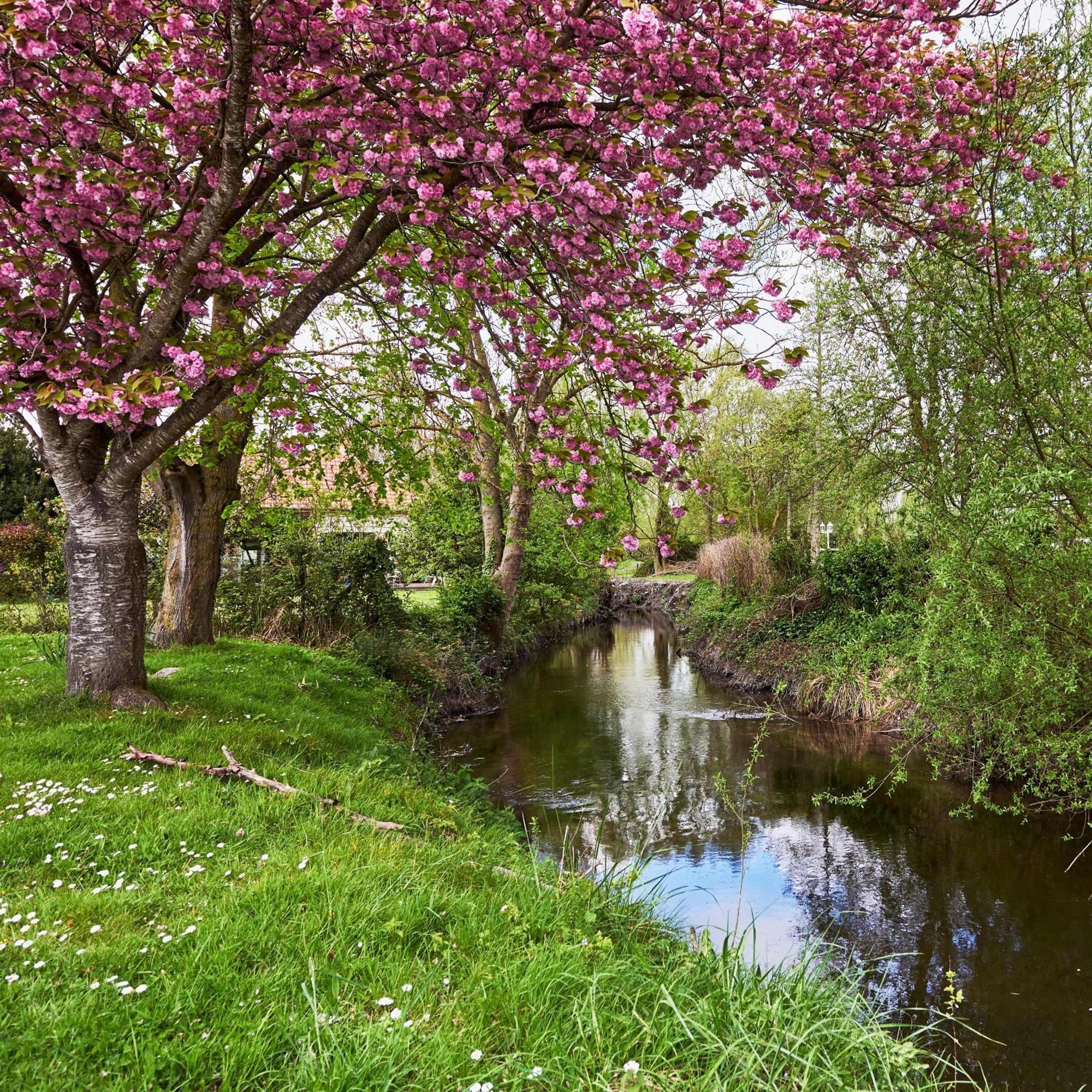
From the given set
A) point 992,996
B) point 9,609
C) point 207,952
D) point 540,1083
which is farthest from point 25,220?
point 9,609

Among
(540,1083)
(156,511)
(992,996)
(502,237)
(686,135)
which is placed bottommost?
(992,996)

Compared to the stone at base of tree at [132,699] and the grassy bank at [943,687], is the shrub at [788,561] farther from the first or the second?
the stone at base of tree at [132,699]

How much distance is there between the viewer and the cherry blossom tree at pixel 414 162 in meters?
4.15

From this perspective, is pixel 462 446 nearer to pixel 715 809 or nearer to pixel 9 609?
pixel 715 809

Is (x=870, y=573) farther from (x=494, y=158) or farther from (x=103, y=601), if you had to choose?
(x=103, y=601)

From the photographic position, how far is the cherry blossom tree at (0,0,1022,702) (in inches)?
163

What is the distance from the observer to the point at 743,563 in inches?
682

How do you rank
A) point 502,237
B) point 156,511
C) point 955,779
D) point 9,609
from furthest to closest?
point 156,511 < point 9,609 < point 955,779 < point 502,237

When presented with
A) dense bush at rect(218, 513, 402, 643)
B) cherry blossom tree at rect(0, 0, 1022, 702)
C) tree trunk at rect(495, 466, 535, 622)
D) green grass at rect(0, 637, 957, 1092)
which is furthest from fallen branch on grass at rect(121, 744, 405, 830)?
tree trunk at rect(495, 466, 535, 622)

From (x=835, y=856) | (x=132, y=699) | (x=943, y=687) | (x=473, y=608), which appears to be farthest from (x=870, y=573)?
(x=132, y=699)

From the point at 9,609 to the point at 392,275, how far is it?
1117 cm

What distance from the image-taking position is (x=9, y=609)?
39.8 feet

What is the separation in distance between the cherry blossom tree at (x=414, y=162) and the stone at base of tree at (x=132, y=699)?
0.13 feet

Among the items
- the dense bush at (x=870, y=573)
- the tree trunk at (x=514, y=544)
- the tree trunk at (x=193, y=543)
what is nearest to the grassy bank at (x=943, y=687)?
the dense bush at (x=870, y=573)
